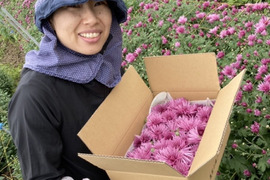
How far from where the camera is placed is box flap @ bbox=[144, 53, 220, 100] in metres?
1.56

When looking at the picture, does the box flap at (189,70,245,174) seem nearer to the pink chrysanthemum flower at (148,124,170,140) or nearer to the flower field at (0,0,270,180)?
the pink chrysanthemum flower at (148,124,170,140)

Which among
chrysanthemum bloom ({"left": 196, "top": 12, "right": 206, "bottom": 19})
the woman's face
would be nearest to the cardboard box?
the woman's face

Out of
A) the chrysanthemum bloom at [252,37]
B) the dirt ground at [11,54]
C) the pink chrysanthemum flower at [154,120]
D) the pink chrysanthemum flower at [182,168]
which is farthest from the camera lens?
the dirt ground at [11,54]

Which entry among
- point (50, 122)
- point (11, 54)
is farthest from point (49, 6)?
point (11, 54)

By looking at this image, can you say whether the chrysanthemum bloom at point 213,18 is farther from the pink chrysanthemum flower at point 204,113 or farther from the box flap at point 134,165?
the box flap at point 134,165

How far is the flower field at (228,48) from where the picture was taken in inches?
72.8

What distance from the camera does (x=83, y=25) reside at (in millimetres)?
1407

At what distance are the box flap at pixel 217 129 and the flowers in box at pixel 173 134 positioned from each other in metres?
0.11

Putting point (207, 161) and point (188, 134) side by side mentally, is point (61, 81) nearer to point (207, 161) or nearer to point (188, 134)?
point (188, 134)

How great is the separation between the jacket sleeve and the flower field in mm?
960

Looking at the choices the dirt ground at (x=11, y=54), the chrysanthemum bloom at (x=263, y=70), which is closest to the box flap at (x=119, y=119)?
the chrysanthemum bloom at (x=263, y=70)

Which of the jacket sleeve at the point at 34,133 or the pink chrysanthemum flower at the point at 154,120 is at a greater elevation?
the jacket sleeve at the point at 34,133

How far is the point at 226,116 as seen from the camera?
120cm

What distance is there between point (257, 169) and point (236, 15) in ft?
4.50
